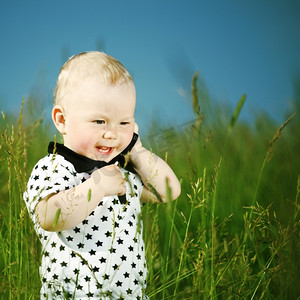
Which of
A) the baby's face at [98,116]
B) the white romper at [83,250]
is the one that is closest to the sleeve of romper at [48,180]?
the white romper at [83,250]

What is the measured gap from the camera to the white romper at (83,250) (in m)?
1.55

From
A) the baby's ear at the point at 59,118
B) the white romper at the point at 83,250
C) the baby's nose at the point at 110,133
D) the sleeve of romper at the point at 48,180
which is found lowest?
the white romper at the point at 83,250

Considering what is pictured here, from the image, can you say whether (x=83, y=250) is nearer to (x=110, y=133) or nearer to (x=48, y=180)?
(x=48, y=180)

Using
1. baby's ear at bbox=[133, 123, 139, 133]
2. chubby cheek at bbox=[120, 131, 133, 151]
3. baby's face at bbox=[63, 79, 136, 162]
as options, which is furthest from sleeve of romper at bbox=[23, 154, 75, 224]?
baby's ear at bbox=[133, 123, 139, 133]

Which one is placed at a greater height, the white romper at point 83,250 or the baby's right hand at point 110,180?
the baby's right hand at point 110,180

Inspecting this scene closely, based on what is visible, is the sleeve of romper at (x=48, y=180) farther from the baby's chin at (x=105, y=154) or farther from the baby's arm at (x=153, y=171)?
the baby's arm at (x=153, y=171)

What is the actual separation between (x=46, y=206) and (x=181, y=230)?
1171 mm

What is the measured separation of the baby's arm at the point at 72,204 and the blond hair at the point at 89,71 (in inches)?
14.6

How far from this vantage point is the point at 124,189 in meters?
1.61

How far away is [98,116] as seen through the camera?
1.57 metres

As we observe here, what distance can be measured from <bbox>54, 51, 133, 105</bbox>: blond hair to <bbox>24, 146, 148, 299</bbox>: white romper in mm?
282

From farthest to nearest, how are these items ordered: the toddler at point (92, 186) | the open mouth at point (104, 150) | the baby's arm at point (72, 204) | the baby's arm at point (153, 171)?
the baby's arm at point (153, 171) < the open mouth at point (104, 150) < the toddler at point (92, 186) < the baby's arm at point (72, 204)

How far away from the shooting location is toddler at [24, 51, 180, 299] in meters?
1.55

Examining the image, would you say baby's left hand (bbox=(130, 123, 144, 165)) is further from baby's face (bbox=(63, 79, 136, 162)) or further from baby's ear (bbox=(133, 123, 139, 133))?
baby's face (bbox=(63, 79, 136, 162))
